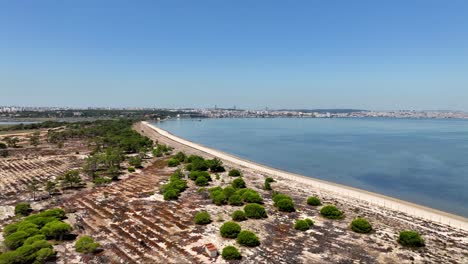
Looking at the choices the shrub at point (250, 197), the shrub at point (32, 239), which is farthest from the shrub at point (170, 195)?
the shrub at point (32, 239)

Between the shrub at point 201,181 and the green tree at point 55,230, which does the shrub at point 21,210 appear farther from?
the shrub at point 201,181

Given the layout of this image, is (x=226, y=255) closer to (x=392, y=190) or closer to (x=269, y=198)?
(x=269, y=198)

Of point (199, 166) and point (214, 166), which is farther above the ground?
point (199, 166)

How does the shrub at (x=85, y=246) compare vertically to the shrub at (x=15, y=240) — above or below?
below

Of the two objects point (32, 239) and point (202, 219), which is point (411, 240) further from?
point (32, 239)

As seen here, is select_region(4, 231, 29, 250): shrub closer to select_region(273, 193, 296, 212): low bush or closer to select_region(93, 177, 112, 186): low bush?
select_region(93, 177, 112, 186): low bush

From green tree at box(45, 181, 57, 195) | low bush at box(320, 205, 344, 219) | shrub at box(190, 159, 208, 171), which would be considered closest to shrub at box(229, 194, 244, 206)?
low bush at box(320, 205, 344, 219)

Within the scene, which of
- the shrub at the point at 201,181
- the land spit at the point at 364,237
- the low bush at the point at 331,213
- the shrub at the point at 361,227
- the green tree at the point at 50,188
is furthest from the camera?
the shrub at the point at 201,181

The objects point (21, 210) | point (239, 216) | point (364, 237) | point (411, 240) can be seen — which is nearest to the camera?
point (411, 240)

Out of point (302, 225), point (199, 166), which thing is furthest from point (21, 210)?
point (302, 225)

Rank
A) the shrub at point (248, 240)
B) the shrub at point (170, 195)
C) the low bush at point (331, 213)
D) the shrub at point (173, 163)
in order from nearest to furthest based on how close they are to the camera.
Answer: the shrub at point (248, 240), the low bush at point (331, 213), the shrub at point (170, 195), the shrub at point (173, 163)

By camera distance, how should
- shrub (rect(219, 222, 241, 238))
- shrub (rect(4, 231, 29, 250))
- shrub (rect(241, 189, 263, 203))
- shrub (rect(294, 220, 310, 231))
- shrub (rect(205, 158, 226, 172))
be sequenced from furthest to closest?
shrub (rect(205, 158, 226, 172)) → shrub (rect(241, 189, 263, 203)) → shrub (rect(294, 220, 310, 231)) → shrub (rect(219, 222, 241, 238)) → shrub (rect(4, 231, 29, 250))

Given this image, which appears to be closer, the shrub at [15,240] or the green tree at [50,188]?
the shrub at [15,240]

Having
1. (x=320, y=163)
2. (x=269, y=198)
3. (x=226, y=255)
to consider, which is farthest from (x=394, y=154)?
(x=226, y=255)
